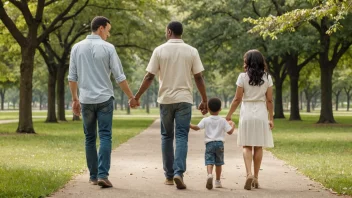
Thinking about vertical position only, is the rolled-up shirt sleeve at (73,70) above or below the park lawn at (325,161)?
above

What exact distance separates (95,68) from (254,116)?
2.09 metres

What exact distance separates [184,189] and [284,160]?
440cm

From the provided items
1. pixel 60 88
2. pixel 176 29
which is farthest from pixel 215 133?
pixel 60 88

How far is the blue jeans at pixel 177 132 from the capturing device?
24.1ft

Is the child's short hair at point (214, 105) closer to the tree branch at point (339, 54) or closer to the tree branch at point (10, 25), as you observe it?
the tree branch at point (10, 25)

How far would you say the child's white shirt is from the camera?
7.42 metres

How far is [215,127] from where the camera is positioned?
746 centimetres

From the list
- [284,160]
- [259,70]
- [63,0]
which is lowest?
[284,160]

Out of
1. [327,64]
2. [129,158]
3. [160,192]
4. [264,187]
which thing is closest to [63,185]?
[160,192]

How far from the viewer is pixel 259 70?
7367 millimetres

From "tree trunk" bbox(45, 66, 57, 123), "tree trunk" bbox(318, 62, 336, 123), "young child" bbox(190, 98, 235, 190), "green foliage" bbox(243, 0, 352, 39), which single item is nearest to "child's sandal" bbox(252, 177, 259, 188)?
"young child" bbox(190, 98, 235, 190)

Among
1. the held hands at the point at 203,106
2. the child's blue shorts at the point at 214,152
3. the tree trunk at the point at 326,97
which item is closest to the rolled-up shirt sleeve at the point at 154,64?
the held hands at the point at 203,106

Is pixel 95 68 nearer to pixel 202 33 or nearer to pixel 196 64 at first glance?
pixel 196 64

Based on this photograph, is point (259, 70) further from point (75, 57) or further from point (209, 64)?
point (209, 64)
